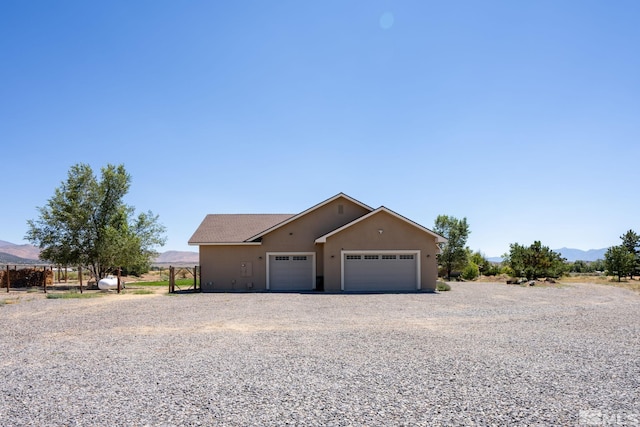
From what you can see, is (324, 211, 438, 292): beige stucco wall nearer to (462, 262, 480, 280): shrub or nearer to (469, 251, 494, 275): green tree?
(462, 262, 480, 280): shrub

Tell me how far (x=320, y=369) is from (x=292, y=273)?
59.8 ft

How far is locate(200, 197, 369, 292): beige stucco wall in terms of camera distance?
2536 cm

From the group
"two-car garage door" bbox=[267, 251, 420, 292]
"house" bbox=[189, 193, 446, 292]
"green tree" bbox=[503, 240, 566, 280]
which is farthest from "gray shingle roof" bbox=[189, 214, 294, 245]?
"green tree" bbox=[503, 240, 566, 280]

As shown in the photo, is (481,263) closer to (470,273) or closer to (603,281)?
(470,273)

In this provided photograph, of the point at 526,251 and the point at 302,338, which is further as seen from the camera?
the point at 526,251

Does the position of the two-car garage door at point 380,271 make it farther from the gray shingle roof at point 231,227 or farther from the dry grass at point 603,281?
the dry grass at point 603,281

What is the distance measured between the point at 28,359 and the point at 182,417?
4722 millimetres

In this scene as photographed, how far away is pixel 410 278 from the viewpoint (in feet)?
79.3

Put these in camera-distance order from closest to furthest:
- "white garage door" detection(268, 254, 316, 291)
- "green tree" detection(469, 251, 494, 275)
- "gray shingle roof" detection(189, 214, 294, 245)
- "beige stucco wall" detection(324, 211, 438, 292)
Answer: "beige stucco wall" detection(324, 211, 438, 292) → "white garage door" detection(268, 254, 316, 291) → "gray shingle roof" detection(189, 214, 294, 245) → "green tree" detection(469, 251, 494, 275)

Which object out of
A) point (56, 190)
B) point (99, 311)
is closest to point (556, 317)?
point (99, 311)

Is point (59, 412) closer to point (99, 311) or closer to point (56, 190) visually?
point (99, 311)

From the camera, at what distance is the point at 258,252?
2538 centimetres

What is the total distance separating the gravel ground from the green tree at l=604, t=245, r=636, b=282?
2374 centimetres

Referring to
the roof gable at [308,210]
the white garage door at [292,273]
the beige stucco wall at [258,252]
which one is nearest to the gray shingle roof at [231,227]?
the beige stucco wall at [258,252]
